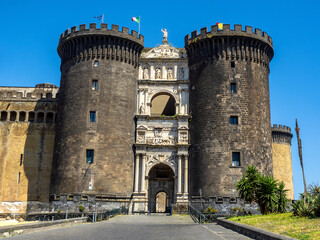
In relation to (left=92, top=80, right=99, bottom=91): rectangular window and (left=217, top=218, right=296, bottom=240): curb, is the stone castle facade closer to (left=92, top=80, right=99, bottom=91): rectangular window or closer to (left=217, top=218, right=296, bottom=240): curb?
(left=92, top=80, right=99, bottom=91): rectangular window

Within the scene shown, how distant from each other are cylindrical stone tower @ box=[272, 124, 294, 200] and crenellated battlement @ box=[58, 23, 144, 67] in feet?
84.2

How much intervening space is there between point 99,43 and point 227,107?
47.0 feet

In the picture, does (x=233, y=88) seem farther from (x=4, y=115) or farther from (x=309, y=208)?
(x=4, y=115)

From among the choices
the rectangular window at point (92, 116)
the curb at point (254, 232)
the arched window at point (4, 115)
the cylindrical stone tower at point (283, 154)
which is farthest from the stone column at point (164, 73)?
the curb at point (254, 232)

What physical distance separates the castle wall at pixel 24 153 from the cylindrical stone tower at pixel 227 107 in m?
15.2

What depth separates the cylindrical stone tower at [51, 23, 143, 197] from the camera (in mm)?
35812

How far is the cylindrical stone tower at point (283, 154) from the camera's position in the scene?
53.7 metres

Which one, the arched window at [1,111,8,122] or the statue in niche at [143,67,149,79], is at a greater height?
the statue in niche at [143,67,149,79]

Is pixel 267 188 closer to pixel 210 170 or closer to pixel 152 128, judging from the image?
pixel 210 170

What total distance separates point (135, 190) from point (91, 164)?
4968 millimetres

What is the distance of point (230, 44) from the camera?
38500mm

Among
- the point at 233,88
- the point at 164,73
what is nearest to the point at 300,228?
the point at 233,88

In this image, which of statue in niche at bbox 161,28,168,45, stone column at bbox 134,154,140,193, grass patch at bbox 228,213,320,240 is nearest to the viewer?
grass patch at bbox 228,213,320,240

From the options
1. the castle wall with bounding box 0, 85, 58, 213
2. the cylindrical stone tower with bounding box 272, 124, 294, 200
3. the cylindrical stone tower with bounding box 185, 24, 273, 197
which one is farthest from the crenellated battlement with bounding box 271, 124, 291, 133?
the castle wall with bounding box 0, 85, 58, 213
